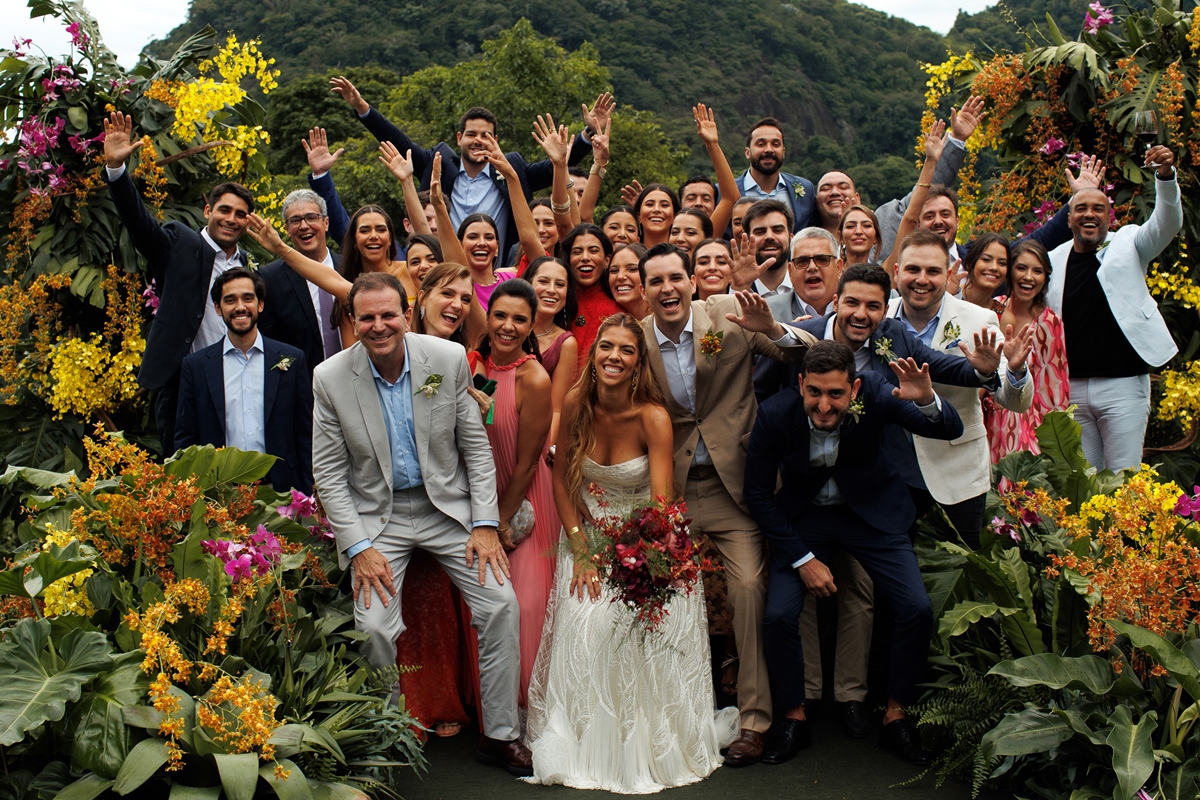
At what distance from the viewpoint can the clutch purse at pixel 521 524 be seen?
5703mm

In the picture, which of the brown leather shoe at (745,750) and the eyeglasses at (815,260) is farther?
the eyeglasses at (815,260)

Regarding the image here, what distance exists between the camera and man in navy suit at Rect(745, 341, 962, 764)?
16.8ft

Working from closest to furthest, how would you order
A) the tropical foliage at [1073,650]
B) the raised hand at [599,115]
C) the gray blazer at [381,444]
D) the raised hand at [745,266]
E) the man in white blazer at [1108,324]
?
the tropical foliage at [1073,650] < the gray blazer at [381,444] < the raised hand at [745,266] < the man in white blazer at [1108,324] < the raised hand at [599,115]

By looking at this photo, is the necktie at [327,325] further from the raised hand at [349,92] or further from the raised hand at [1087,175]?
the raised hand at [1087,175]

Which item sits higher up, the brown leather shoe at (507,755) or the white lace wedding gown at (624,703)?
the white lace wedding gown at (624,703)

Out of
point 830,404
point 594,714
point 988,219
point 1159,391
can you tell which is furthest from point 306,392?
point 1159,391

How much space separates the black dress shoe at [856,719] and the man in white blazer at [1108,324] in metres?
2.86

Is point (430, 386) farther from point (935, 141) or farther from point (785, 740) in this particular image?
point (935, 141)

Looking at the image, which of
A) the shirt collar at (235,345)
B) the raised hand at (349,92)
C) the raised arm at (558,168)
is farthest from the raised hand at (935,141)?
the shirt collar at (235,345)

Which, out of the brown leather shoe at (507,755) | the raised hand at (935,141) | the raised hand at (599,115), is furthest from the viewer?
the raised hand at (599,115)

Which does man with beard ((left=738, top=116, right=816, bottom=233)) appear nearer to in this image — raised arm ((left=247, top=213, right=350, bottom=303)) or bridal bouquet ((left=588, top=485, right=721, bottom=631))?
raised arm ((left=247, top=213, right=350, bottom=303))

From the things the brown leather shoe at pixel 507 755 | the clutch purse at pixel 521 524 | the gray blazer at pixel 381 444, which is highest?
the gray blazer at pixel 381 444

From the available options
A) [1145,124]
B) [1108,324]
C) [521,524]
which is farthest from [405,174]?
[1145,124]

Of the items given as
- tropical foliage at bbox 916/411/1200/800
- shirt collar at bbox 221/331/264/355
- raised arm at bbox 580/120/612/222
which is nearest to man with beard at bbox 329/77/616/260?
raised arm at bbox 580/120/612/222
